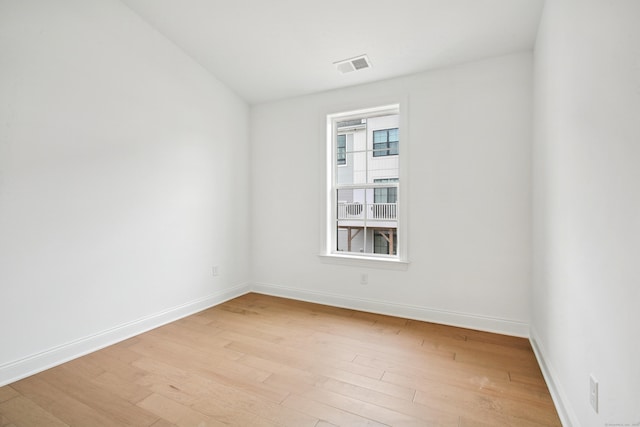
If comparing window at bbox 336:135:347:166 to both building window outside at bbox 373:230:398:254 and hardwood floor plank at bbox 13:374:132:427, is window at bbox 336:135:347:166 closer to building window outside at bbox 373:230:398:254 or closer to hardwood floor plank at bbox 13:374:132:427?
building window outside at bbox 373:230:398:254

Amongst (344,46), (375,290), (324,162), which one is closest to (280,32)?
(344,46)

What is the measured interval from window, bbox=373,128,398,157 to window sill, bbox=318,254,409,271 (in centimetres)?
121

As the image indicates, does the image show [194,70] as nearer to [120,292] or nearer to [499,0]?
[120,292]

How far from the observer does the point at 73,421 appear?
164cm

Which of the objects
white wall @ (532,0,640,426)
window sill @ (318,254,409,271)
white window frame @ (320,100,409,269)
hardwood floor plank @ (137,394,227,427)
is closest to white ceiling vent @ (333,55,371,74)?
white window frame @ (320,100,409,269)

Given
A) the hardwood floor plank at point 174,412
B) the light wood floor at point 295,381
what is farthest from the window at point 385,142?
the hardwood floor plank at point 174,412

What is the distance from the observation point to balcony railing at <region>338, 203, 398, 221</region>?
135 inches

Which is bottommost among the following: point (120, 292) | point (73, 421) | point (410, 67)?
point (73, 421)

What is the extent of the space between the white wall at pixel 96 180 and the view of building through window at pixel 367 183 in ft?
5.14

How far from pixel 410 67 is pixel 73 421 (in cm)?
375

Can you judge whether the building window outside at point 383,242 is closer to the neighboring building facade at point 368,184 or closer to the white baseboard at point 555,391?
the neighboring building facade at point 368,184

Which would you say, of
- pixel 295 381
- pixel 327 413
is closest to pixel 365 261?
pixel 295 381

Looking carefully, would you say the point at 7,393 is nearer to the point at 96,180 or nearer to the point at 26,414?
the point at 26,414

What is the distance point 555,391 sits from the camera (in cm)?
177
